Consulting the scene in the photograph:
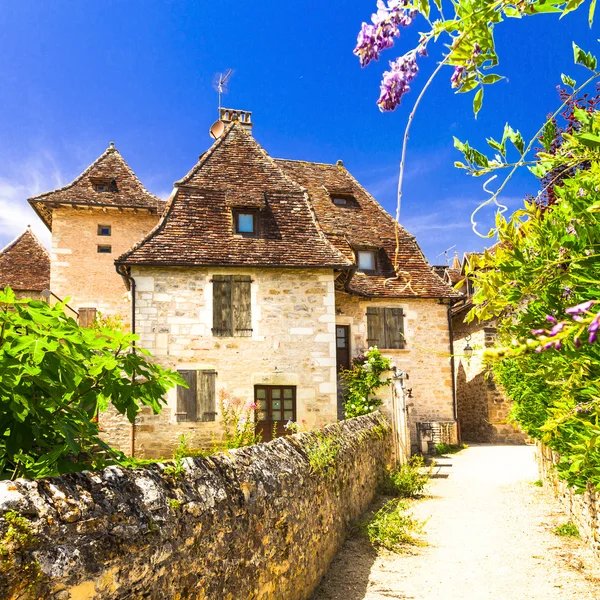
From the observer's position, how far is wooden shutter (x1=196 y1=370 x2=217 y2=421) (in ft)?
41.8

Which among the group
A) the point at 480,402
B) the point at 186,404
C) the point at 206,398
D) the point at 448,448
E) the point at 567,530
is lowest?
the point at 567,530

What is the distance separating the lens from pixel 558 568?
6.68m

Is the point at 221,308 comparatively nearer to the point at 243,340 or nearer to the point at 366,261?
the point at 243,340

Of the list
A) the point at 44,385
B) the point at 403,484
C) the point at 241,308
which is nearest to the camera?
the point at 44,385

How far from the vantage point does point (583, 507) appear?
7523mm

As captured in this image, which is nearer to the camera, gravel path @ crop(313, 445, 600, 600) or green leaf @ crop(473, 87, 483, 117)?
green leaf @ crop(473, 87, 483, 117)

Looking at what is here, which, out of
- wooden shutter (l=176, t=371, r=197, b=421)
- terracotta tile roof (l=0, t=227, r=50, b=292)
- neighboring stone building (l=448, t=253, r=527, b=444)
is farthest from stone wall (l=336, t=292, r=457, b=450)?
terracotta tile roof (l=0, t=227, r=50, b=292)

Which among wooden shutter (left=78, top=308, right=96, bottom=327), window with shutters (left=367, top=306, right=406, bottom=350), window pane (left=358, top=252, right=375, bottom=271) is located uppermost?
window pane (left=358, top=252, right=375, bottom=271)

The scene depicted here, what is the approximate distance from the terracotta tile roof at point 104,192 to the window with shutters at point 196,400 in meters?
10.1

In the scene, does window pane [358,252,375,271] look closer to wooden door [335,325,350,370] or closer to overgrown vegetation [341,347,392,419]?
wooden door [335,325,350,370]

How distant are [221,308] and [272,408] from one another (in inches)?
98.9

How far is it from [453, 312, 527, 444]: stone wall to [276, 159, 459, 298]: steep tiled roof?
10.1 ft

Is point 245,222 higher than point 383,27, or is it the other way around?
point 245,222

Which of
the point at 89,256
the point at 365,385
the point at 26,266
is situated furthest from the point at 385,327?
the point at 26,266
